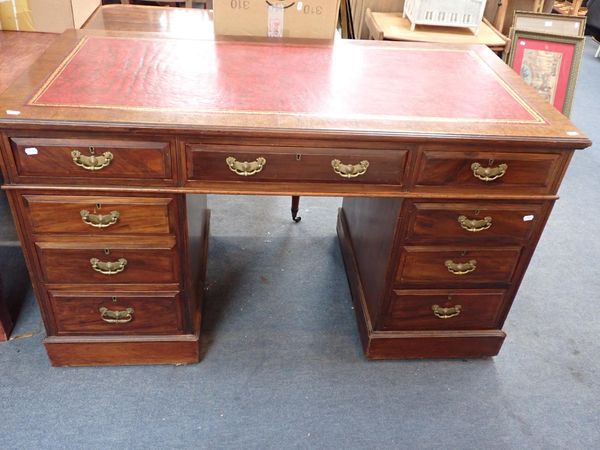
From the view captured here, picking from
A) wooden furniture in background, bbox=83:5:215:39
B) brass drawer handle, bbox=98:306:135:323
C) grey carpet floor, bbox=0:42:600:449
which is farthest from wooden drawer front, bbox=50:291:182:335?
wooden furniture in background, bbox=83:5:215:39

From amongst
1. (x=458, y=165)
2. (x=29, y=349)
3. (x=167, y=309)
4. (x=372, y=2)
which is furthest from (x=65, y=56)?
(x=372, y=2)

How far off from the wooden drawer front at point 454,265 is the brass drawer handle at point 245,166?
0.47 metres

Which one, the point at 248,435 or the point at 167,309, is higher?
the point at 167,309

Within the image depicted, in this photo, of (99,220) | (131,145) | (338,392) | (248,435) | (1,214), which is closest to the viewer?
(131,145)

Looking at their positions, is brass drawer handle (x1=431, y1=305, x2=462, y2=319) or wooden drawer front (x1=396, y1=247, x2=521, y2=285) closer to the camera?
wooden drawer front (x1=396, y1=247, x2=521, y2=285)

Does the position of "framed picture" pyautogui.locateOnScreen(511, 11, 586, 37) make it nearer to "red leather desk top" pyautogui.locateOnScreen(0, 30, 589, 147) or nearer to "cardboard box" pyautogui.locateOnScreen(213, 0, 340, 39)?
"red leather desk top" pyautogui.locateOnScreen(0, 30, 589, 147)

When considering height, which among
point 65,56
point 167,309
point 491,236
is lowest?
point 167,309

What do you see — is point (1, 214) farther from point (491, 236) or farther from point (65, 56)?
point (491, 236)

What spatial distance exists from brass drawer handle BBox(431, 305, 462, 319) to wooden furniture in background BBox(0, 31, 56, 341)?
4.32 ft

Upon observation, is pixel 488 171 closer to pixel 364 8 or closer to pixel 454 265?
pixel 454 265

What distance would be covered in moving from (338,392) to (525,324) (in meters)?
0.75

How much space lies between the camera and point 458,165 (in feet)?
4.29

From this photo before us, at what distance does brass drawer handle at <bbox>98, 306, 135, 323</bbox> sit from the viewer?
1517 mm

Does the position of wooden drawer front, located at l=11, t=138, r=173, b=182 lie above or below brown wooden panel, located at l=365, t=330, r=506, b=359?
above
